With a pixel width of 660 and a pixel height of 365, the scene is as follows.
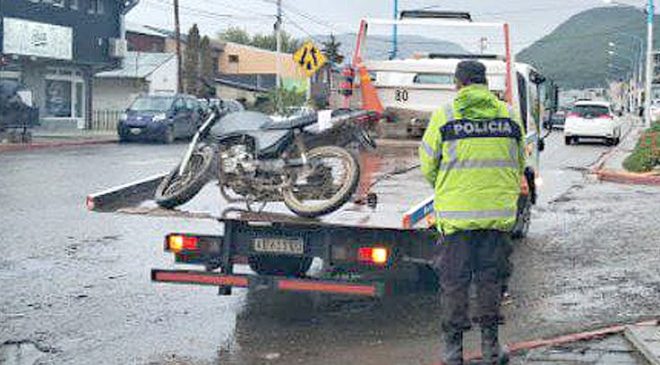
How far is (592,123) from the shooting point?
36.4m

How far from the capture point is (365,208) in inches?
316

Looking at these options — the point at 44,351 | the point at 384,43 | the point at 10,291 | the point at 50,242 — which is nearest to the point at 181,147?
the point at 384,43

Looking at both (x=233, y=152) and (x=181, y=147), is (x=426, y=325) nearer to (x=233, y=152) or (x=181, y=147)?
(x=233, y=152)

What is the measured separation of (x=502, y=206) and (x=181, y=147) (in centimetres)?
2490

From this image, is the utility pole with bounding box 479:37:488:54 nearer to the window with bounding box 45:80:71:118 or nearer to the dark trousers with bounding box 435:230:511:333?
the dark trousers with bounding box 435:230:511:333

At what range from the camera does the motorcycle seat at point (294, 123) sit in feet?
27.3

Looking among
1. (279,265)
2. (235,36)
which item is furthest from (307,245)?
(235,36)

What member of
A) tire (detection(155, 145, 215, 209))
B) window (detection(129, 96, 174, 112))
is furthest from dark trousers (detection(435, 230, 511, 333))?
window (detection(129, 96, 174, 112))

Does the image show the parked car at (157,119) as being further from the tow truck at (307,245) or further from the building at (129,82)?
the tow truck at (307,245)

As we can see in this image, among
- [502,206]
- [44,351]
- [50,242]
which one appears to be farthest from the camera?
[50,242]

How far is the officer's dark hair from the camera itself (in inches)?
251

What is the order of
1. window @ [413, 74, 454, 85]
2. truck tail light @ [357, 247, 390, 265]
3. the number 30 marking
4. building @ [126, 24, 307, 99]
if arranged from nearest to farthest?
truck tail light @ [357, 247, 390, 265] < window @ [413, 74, 454, 85] < the number 30 marking < building @ [126, 24, 307, 99]

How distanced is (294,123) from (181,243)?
4.45 feet

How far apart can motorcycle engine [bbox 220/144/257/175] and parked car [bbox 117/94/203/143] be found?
23.5 metres
